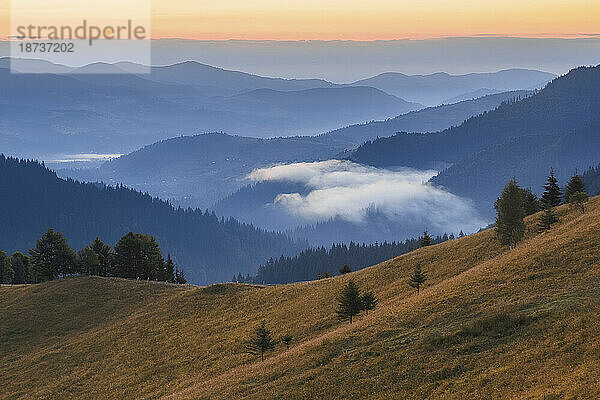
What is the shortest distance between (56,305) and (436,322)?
238 feet

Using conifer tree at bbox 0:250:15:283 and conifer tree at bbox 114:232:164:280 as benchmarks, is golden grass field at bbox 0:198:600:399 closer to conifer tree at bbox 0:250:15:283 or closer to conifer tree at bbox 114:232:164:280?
conifer tree at bbox 114:232:164:280

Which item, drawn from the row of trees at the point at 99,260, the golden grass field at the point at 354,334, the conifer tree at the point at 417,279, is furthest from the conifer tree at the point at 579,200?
the row of trees at the point at 99,260

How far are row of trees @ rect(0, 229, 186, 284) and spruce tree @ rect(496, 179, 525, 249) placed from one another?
80.8 metres

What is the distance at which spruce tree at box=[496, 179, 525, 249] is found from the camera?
63.2 meters

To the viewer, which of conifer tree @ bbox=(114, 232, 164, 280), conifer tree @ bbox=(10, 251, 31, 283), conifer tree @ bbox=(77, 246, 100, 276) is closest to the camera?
conifer tree @ bbox=(77, 246, 100, 276)

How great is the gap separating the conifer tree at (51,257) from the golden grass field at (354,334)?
54.8 feet

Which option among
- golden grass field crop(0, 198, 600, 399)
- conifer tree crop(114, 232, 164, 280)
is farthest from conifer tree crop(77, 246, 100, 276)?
golden grass field crop(0, 198, 600, 399)

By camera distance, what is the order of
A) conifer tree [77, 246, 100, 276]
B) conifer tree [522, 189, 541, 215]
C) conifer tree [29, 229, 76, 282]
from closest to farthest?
conifer tree [522, 189, 541, 215]
conifer tree [29, 229, 76, 282]
conifer tree [77, 246, 100, 276]

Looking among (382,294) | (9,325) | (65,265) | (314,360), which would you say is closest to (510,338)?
(314,360)

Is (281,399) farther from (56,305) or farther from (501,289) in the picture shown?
(56,305)

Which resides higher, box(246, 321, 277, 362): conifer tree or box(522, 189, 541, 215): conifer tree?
box(522, 189, 541, 215): conifer tree

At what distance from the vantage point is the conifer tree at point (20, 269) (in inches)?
5182

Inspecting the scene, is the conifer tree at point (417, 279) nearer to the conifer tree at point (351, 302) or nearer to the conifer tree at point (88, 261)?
the conifer tree at point (351, 302)

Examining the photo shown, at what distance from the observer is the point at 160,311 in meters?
80.7
